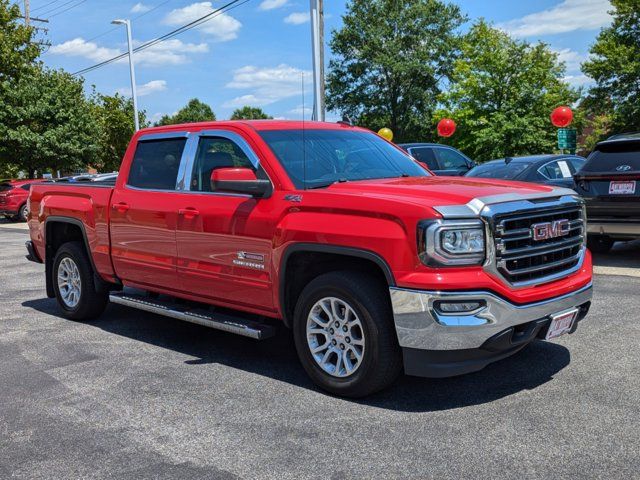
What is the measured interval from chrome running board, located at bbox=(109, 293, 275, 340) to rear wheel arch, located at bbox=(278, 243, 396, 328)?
0.24 m

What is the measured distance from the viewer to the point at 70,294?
7012 millimetres

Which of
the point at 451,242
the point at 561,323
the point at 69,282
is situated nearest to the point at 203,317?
the point at 451,242

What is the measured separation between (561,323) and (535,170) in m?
6.67

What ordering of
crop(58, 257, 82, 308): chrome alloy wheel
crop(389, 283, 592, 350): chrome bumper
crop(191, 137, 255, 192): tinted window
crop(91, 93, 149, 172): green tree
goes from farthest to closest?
crop(91, 93, 149, 172): green tree
crop(58, 257, 82, 308): chrome alloy wheel
crop(191, 137, 255, 192): tinted window
crop(389, 283, 592, 350): chrome bumper

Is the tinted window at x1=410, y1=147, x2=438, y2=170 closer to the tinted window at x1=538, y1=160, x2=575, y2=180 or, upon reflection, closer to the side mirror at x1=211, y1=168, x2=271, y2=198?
the tinted window at x1=538, y1=160, x2=575, y2=180

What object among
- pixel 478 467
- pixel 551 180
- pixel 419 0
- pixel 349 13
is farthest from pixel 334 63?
pixel 478 467

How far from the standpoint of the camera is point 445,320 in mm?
3814

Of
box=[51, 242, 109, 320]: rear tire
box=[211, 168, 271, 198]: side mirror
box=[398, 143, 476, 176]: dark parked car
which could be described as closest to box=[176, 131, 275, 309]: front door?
box=[211, 168, 271, 198]: side mirror

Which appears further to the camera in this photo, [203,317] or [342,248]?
[203,317]

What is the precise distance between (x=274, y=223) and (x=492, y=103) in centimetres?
3711

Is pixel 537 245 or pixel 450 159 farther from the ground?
pixel 450 159

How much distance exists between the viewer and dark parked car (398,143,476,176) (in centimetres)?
1500

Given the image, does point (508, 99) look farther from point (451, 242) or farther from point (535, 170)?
point (451, 242)

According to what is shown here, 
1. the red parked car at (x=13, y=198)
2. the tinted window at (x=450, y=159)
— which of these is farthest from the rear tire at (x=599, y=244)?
the red parked car at (x=13, y=198)
